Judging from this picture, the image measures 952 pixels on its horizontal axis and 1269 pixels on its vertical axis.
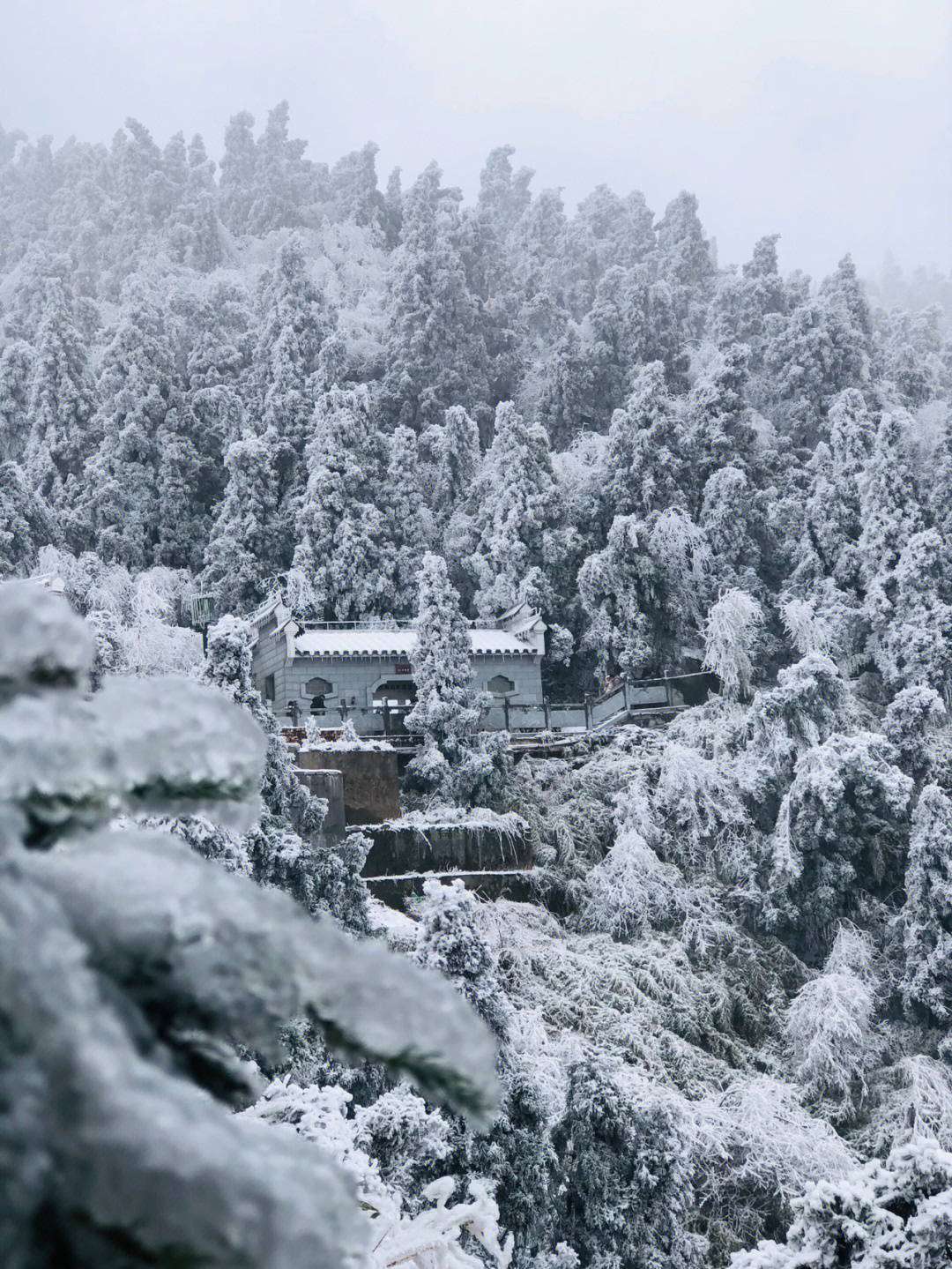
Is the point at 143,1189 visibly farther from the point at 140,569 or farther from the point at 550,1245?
the point at 140,569

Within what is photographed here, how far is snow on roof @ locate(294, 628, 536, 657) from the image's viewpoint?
912 inches

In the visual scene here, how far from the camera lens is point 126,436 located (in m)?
30.2

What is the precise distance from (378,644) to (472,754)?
14.6 ft

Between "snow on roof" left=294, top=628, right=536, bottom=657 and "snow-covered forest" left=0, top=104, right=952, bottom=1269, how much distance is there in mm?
1904

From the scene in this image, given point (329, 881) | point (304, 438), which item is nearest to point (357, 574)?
point (304, 438)

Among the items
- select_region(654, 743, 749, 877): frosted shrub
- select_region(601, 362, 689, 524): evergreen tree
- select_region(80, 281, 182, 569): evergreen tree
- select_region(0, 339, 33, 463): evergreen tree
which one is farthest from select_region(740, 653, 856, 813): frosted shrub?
select_region(0, 339, 33, 463): evergreen tree

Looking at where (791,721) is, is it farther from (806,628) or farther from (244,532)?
(244,532)

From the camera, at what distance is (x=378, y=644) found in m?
23.6

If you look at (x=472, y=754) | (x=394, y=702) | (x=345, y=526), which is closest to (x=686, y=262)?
(x=345, y=526)

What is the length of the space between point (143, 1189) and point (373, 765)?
18796mm

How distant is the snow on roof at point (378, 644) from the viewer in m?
23.2

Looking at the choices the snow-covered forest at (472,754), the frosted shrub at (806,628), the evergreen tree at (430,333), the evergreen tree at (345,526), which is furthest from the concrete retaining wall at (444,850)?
the evergreen tree at (430,333)

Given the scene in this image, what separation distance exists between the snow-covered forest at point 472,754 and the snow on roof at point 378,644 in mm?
1904

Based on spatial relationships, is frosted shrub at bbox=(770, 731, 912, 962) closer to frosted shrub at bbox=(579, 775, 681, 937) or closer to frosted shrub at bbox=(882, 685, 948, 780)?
frosted shrub at bbox=(579, 775, 681, 937)
